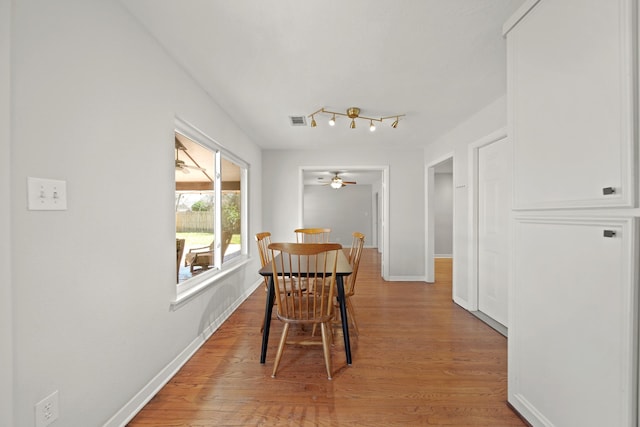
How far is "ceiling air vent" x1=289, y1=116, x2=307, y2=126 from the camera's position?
335cm

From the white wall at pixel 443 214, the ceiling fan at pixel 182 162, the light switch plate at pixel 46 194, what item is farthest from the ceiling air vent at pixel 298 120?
the white wall at pixel 443 214

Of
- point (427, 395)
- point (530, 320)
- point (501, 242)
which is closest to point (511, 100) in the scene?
point (530, 320)

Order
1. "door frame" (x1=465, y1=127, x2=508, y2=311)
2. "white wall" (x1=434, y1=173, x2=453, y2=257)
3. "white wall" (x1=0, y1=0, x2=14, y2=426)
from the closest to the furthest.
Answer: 1. "white wall" (x1=0, y1=0, x2=14, y2=426)
2. "door frame" (x1=465, y1=127, x2=508, y2=311)
3. "white wall" (x1=434, y1=173, x2=453, y2=257)

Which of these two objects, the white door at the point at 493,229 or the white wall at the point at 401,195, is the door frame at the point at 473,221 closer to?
the white door at the point at 493,229

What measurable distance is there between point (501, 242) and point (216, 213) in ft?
10.2

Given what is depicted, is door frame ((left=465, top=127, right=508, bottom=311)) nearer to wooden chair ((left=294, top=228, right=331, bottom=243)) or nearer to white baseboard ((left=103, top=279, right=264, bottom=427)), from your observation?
wooden chair ((left=294, top=228, right=331, bottom=243))

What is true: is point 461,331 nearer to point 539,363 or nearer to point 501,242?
point 501,242

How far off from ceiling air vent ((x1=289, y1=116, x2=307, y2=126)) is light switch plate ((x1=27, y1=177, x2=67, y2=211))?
2522 mm

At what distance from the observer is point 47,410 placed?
115 cm

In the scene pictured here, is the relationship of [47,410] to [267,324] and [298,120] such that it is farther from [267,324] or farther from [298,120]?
[298,120]

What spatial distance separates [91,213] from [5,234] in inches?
15.0

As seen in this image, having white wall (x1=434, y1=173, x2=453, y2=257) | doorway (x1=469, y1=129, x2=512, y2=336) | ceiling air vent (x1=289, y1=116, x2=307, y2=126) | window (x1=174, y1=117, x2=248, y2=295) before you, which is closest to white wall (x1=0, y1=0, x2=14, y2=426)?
window (x1=174, y1=117, x2=248, y2=295)

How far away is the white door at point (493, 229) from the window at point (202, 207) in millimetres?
3008

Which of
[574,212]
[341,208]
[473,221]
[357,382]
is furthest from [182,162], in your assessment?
[341,208]
